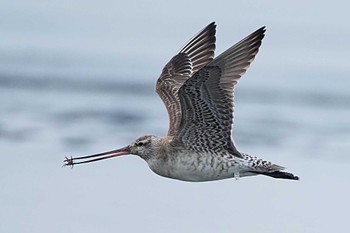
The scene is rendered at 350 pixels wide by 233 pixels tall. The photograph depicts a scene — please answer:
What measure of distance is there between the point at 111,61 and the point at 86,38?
14.5 ft

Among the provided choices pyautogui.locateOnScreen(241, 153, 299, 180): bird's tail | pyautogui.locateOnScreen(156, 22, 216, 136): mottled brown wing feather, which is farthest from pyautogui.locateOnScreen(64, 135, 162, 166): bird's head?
pyautogui.locateOnScreen(241, 153, 299, 180): bird's tail

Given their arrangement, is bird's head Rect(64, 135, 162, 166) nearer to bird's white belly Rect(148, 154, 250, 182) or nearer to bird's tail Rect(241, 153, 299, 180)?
bird's white belly Rect(148, 154, 250, 182)

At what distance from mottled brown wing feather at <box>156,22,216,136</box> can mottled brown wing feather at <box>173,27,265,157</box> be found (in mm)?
716

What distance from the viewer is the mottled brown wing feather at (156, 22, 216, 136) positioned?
10117 mm

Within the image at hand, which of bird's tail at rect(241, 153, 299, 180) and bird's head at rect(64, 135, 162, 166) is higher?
bird's head at rect(64, 135, 162, 166)

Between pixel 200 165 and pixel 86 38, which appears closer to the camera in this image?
pixel 200 165

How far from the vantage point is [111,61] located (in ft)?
80.9

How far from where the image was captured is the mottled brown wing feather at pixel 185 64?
33.2ft

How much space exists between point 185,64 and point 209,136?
4.74ft

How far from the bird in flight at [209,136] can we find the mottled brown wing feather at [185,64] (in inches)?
21.9

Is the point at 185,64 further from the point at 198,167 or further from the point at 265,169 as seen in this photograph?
the point at 265,169
